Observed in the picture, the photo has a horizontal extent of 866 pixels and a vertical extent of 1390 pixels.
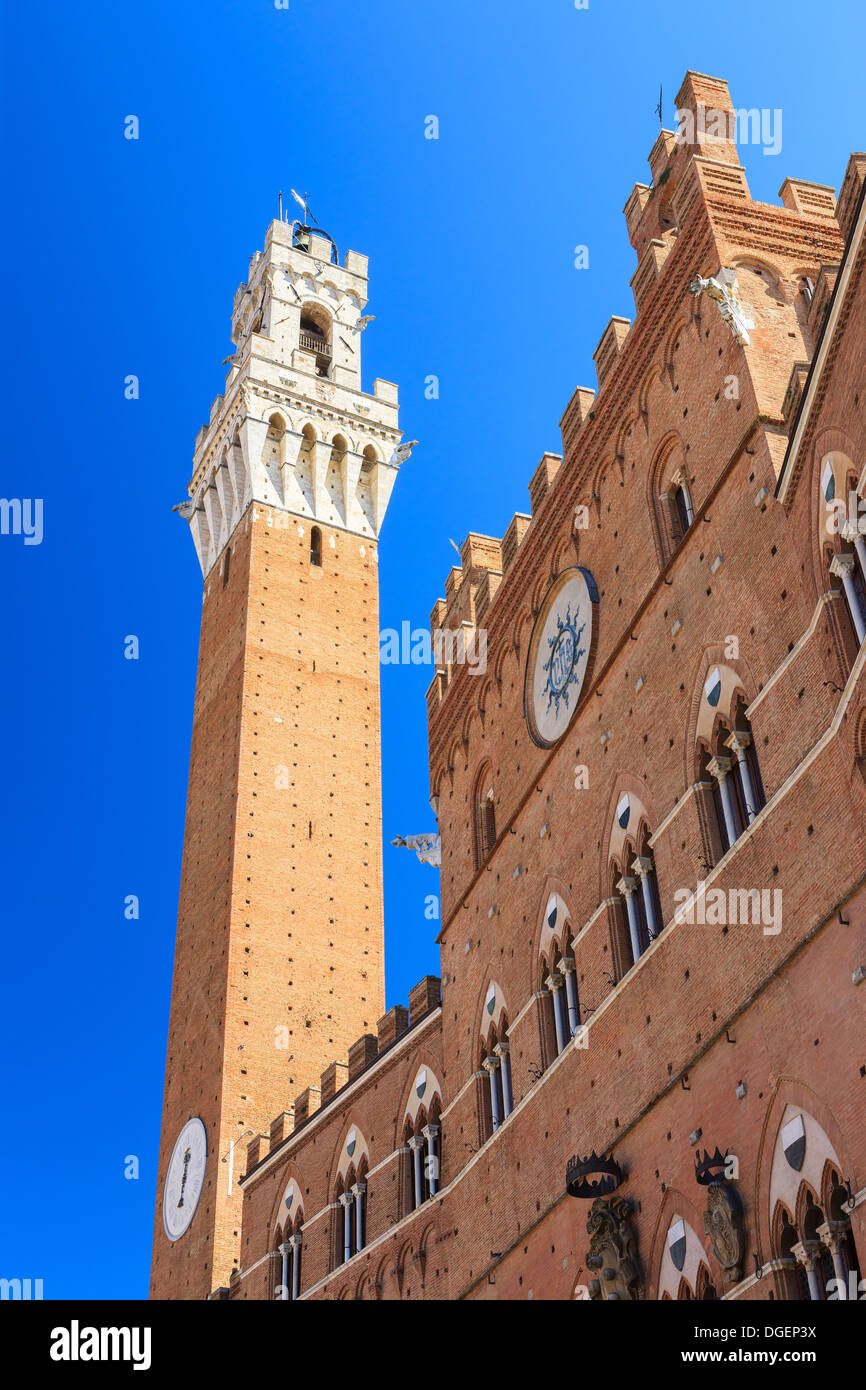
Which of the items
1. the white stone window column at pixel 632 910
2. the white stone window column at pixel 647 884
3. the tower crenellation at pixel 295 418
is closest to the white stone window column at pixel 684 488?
the white stone window column at pixel 647 884

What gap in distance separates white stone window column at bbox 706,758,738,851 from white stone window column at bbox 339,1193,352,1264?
416 inches

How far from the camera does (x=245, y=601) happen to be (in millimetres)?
36000

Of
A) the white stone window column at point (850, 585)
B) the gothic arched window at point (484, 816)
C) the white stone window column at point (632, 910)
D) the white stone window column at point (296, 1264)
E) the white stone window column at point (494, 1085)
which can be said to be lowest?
the white stone window column at point (296, 1264)

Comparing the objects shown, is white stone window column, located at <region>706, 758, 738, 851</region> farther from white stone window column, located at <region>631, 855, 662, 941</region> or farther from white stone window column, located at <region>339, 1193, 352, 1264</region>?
white stone window column, located at <region>339, 1193, 352, 1264</region>

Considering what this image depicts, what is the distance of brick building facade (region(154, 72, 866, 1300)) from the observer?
36.9 feet

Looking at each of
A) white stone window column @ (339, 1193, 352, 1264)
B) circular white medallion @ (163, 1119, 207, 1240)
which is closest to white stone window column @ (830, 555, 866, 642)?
white stone window column @ (339, 1193, 352, 1264)

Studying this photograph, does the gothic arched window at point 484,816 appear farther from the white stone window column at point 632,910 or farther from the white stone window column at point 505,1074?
the white stone window column at point 632,910

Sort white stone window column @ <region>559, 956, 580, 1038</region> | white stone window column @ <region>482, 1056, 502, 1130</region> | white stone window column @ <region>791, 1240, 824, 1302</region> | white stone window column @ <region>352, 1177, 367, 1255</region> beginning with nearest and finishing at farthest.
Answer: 1. white stone window column @ <region>791, 1240, 824, 1302</region>
2. white stone window column @ <region>559, 956, 580, 1038</region>
3. white stone window column @ <region>482, 1056, 502, 1130</region>
4. white stone window column @ <region>352, 1177, 367, 1255</region>

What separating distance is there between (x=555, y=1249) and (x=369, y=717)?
72.8 feet

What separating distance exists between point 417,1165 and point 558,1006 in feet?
15.1

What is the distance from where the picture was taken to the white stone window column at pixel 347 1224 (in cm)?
2084

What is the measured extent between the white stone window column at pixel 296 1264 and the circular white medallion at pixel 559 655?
9.23m

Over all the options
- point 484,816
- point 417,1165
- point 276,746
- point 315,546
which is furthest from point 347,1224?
point 315,546

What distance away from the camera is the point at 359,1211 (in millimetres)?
20750
